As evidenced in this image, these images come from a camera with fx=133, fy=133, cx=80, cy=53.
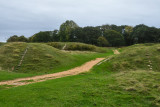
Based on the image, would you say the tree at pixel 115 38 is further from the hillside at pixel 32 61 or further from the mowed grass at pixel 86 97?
the mowed grass at pixel 86 97

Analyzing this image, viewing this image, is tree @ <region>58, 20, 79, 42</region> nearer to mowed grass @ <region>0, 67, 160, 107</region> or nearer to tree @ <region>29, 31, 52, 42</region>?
tree @ <region>29, 31, 52, 42</region>

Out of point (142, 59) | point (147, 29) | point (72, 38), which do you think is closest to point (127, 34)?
point (147, 29)

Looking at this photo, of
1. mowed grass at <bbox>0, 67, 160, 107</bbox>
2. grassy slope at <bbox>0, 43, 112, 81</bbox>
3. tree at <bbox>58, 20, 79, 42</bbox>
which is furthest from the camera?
tree at <bbox>58, 20, 79, 42</bbox>

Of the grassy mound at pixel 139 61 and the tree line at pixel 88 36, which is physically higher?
the tree line at pixel 88 36

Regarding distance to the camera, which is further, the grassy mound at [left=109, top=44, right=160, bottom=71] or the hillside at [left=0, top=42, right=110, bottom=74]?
the hillside at [left=0, top=42, right=110, bottom=74]

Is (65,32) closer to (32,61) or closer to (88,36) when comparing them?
(88,36)

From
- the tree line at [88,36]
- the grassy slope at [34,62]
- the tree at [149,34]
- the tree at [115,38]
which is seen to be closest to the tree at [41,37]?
the tree line at [88,36]

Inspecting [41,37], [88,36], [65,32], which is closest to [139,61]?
[65,32]

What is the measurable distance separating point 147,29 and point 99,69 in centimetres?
5361

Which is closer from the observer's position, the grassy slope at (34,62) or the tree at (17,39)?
the grassy slope at (34,62)

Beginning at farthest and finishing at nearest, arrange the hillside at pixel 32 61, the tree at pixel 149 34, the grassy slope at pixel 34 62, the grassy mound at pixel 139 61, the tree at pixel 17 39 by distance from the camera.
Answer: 1. the tree at pixel 17 39
2. the tree at pixel 149 34
3. the hillside at pixel 32 61
4. the grassy slope at pixel 34 62
5. the grassy mound at pixel 139 61

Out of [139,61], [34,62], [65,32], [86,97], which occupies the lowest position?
[86,97]

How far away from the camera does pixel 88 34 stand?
217 ft

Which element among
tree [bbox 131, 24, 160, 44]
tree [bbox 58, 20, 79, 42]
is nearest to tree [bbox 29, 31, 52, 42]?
tree [bbox 58, 20, 79, 42]
